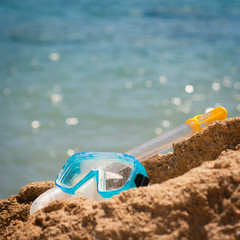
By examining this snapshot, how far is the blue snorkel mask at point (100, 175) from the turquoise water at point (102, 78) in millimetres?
2514

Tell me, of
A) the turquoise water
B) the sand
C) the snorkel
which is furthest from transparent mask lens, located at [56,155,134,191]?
the turquoise water

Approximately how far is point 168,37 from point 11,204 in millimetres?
6470

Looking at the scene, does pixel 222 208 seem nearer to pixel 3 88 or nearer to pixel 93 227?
pixel 93 227

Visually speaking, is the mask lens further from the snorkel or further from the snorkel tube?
the snorkel tube

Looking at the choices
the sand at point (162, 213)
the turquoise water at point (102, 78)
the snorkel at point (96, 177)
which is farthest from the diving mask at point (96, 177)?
the turquoise water at point (102, 78)

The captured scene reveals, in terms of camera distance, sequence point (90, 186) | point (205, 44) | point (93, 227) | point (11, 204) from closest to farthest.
→ point (93, 227) → point (90, 186) → point (11, 204) → point (205, 44)

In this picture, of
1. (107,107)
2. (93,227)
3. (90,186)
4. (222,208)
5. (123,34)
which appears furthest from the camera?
(123,34)

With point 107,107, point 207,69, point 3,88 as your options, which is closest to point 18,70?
point 3,88

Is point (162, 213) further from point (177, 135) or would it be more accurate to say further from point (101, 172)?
point (177, 135)

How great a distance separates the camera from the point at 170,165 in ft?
5.85

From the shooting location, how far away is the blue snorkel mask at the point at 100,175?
1561mm

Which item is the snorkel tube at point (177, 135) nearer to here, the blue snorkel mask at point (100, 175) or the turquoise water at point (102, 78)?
the blue snorkel mask at point (100, 175)

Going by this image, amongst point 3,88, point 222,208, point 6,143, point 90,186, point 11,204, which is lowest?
point 6,143

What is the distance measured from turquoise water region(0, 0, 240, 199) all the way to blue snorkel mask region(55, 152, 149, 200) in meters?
2.51
